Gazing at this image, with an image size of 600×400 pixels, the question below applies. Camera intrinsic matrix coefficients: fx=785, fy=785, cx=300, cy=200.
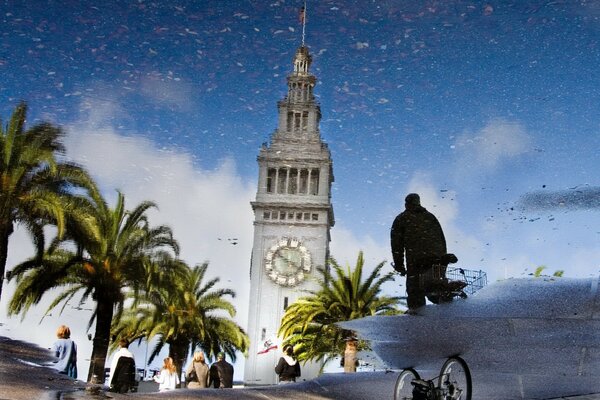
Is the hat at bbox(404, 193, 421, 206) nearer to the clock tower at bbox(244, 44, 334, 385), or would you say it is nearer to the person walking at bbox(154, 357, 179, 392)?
the clock tower at bbox(244, 44, 334, 385)

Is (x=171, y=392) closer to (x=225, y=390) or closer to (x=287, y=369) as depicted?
(x=225, y=390)

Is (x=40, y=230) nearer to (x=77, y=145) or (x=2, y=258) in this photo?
(x=2, y=258)

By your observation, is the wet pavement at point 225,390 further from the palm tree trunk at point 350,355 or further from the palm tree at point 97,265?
the palm tree at point 97,265

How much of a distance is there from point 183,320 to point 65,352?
0.50 metres

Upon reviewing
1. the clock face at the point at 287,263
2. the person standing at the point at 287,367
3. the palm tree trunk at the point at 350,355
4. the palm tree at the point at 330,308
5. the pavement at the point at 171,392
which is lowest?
the pavement at the point at 171,392

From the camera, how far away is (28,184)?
3.21 meters

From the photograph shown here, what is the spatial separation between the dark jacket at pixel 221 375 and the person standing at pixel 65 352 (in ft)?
1.83

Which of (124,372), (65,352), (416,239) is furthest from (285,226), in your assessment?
(65,352)

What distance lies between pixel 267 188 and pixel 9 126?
112cm

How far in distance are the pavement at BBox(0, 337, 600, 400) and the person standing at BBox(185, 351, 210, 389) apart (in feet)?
0.31

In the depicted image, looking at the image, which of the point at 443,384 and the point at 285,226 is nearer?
the point at 443,384

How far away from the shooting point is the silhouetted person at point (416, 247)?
355 centimetres

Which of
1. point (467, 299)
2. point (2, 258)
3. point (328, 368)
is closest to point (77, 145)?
point (2, 258)

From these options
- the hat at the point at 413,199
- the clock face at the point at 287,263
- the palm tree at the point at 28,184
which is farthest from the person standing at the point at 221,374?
the hat at the point at 413,199
